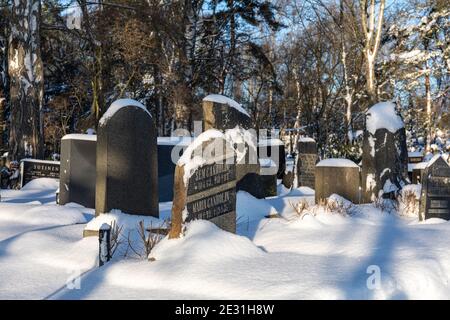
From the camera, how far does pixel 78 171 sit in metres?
10.4

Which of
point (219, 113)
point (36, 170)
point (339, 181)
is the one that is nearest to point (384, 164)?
point (339, 181)

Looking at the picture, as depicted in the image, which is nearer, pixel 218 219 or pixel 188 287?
pixel 188 287

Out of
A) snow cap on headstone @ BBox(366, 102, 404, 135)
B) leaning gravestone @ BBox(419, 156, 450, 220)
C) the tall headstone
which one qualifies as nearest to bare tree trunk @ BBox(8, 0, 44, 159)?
the tall headstone

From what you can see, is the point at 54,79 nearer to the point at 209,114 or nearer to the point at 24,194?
the point at 24,194

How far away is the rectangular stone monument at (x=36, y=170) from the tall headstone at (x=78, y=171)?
3779mm

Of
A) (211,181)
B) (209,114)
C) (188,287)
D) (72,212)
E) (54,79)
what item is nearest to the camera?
(188,287)

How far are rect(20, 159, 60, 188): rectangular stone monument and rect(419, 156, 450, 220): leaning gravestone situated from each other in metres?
9.91

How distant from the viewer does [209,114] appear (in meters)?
9.23

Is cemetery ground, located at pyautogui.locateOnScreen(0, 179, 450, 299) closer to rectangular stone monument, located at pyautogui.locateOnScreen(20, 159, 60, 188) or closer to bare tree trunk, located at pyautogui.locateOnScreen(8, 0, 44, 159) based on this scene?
rectangular stone monument, located at pyautogui.locateOnScreen(20, 159, 60, 188)

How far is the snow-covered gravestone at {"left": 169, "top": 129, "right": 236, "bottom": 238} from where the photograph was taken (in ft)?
17.7

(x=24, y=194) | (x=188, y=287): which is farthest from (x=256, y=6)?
(x=188, y=287)

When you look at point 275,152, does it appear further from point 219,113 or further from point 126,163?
point 126,163

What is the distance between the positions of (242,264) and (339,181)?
6459mm

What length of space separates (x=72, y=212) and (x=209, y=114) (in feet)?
9.78
